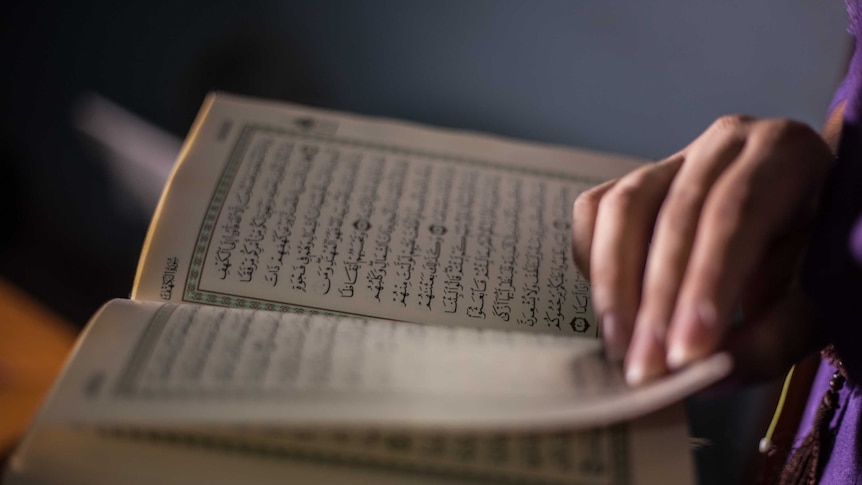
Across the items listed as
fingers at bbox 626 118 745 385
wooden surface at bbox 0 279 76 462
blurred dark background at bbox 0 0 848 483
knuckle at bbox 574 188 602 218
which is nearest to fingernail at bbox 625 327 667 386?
fingers at bbox 626 118 745 385

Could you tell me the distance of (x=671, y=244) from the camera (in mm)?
373

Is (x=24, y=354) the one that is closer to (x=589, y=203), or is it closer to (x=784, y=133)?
(x=589, y=203)

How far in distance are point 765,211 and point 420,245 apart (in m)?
0.24

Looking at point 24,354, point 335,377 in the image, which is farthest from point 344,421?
point 24,354

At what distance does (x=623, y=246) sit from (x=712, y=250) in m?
0.05

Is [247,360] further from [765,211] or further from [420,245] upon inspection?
[765,211]

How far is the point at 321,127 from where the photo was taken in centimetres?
63

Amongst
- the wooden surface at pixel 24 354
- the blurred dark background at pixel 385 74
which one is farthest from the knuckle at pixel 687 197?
the wooden surface at pixel 24 354

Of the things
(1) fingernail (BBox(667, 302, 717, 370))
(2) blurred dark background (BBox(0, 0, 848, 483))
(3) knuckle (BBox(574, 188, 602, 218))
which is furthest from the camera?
(2) blurred dark background (BBox(0, 0, 848, 483))

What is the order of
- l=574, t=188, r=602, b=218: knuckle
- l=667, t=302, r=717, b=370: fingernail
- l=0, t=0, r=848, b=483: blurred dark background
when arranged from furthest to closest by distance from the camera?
l=0, t=0, r=848, b=483: blurred dark background → l=574, t=188, r=602, b=218: knuckle → l=667, t=302, r=717, b=370: fingernail

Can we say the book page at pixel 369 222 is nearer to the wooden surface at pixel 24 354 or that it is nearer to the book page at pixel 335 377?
the book page at pixel 335 377

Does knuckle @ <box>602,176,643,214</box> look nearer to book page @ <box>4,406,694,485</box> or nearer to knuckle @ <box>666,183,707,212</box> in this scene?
knuckle @ <box>666,183,707,212</box>

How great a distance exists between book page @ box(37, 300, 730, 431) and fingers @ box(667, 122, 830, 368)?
0.7 inches

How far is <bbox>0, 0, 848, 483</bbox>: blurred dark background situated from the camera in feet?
2.57
